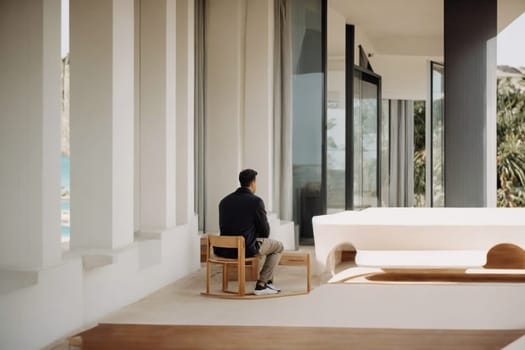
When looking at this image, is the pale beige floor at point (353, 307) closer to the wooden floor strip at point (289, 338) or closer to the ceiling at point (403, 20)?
the wooden floor strip at point (289, 338)

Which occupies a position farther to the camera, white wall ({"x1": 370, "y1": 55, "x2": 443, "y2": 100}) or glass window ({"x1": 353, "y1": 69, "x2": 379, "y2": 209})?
white wall ({"x1": 370, "y1": 55, "x2": 443, "y2": 100})

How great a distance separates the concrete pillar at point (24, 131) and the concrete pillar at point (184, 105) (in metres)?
3.05

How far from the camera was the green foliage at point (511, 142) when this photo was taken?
21359 millimetres

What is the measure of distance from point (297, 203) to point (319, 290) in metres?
4.43

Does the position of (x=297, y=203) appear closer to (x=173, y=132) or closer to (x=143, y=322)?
(x=173, y=132)

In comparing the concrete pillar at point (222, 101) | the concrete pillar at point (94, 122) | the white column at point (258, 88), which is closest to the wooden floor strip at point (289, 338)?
the concrete pillar at point (94, 122)

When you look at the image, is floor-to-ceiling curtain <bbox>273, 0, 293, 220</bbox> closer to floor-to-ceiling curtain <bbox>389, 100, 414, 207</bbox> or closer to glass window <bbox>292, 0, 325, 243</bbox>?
glass window <bbox>292, 0, 325, 243</bbox>

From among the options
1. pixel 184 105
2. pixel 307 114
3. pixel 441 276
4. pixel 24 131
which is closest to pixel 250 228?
pixel 184 105

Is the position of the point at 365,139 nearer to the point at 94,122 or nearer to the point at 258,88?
the point at 258,88

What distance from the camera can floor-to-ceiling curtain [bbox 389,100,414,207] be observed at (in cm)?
1912

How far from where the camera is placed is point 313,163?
10938 mm

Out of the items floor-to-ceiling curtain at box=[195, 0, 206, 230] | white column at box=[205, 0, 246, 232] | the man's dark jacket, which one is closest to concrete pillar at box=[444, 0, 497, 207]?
white column at box=[205, 0, 246, 232]

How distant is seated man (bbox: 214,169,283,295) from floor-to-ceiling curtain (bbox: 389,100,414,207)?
1279 cm

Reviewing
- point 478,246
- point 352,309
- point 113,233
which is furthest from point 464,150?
point 113,233
